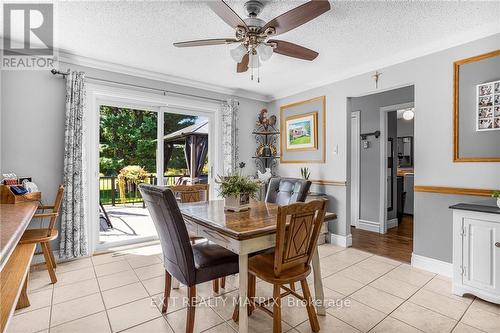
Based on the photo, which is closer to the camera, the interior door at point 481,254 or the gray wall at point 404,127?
the interior door at point 481,254

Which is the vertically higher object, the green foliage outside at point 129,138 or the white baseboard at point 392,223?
the green foliage outside at point 129,138

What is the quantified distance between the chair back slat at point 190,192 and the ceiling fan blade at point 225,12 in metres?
1.80

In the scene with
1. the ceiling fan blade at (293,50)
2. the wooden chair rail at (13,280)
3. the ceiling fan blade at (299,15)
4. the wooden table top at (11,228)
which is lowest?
the wooden chair rail at (13,280)

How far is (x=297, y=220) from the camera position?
1.65 m

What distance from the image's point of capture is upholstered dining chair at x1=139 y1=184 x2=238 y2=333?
1649 millimetres

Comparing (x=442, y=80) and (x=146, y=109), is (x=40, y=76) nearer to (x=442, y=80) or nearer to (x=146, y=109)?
(x=146, y=109)

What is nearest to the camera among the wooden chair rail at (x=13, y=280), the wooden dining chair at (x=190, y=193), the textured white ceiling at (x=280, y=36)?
the wooden chair rail at (x=13, y=280)

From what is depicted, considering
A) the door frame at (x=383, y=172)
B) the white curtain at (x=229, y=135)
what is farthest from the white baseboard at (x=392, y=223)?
the white curtain at (x=229, y=135)

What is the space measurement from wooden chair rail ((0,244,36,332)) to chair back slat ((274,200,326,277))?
4.29 ft

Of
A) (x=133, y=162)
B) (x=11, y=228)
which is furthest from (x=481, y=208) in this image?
Answer: (x=133, y=162)

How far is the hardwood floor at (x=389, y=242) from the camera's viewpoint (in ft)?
11.3

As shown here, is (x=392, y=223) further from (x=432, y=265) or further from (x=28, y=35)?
(x=28, y=35)

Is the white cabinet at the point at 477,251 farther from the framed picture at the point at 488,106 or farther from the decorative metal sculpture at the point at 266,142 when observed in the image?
the decorative metal sculpture at the point at 266,142

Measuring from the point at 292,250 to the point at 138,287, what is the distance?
1726mm
